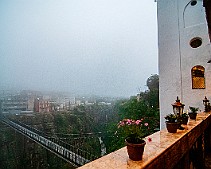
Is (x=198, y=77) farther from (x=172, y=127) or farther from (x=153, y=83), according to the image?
(x=172, y=127)

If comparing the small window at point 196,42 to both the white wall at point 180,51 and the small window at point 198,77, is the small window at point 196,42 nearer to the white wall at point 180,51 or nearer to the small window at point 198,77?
the white wall at point 180,51

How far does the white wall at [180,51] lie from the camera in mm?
5051

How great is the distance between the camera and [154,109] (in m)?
8.29

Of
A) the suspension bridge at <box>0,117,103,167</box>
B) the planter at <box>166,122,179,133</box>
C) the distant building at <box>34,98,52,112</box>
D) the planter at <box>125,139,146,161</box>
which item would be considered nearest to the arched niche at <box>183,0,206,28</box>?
the planter at <box>166,122,179,133</box>

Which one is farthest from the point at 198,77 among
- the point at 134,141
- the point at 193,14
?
the point at 134,141

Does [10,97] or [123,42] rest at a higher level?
[123,42]

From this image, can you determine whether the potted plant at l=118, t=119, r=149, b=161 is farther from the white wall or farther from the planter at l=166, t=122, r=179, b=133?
the white wall

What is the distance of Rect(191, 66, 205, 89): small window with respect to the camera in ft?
16.7

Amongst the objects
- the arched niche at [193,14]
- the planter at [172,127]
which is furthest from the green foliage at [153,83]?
the planter at [172,127]

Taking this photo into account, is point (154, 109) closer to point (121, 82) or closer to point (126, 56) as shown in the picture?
point (121, 82)

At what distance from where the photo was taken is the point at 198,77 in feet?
17.0

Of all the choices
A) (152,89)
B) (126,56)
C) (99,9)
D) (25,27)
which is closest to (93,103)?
(152,89)

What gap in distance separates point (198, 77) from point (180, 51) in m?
1.02

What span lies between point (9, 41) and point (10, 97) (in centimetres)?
749
